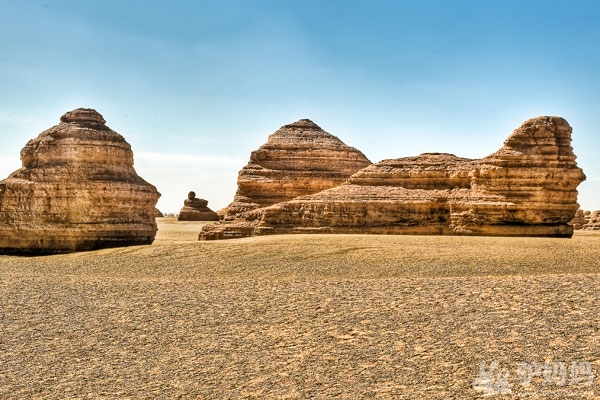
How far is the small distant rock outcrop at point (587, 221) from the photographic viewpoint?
41875 mm

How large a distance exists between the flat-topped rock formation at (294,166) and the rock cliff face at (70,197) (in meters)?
12.2

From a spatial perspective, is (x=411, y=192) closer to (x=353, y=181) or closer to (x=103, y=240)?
(x=353, y=181)

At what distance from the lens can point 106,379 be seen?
646 cm

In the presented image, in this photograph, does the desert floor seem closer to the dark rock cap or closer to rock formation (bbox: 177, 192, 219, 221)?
the dark rock cap

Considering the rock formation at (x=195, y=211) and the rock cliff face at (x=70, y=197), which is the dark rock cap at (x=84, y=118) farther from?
the rock formation at (x=195, y=211)

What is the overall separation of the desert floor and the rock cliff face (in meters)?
6.11

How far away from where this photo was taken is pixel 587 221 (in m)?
44.1

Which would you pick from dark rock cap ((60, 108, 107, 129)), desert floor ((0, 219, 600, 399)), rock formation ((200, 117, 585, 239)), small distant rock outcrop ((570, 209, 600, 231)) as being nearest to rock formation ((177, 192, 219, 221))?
small distant rock outcrop ((570, 209, 600, 231))

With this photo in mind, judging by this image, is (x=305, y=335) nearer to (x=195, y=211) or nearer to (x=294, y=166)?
(x=294, y=166)

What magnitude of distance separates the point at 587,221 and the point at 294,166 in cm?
2116

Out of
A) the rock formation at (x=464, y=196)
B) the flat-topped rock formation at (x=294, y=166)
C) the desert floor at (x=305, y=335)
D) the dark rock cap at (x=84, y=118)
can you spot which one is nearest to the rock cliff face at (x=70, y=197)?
the dark rock cap at (x=84, y=118)

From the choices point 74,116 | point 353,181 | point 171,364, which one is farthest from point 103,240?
point 171,364

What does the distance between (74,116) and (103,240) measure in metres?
3.83

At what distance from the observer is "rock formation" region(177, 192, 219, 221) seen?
59.1 metres
